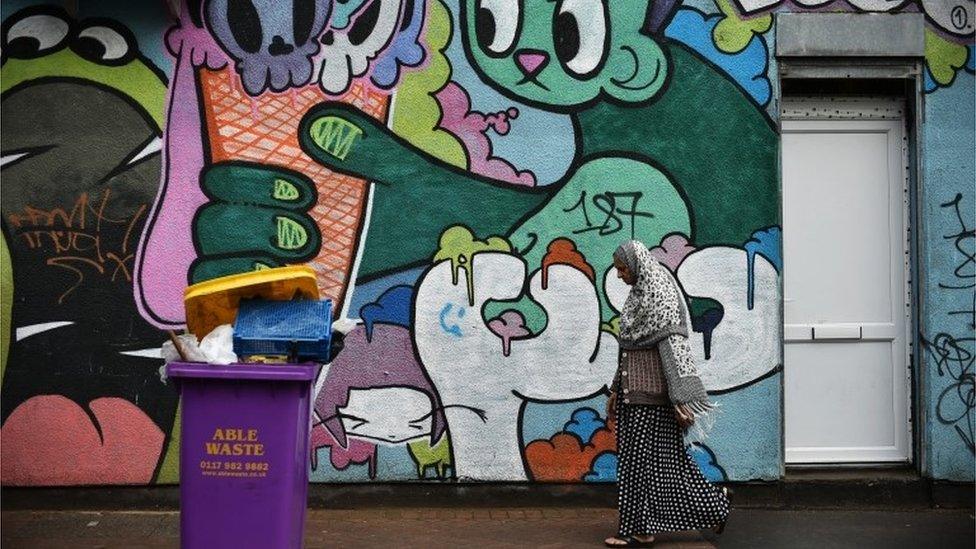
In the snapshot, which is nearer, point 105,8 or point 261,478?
point 261,478

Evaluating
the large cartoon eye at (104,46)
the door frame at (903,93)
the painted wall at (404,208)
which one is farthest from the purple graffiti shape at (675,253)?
the large cartoon eye at (104,46)

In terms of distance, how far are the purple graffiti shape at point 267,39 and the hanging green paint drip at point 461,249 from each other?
1.34 m

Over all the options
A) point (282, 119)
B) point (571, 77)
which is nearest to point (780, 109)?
point (571, 77)

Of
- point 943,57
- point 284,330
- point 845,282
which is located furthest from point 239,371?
point 943,57

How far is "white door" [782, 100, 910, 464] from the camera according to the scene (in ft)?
27.2

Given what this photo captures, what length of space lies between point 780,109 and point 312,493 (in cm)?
388

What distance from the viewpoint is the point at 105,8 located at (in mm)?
7836

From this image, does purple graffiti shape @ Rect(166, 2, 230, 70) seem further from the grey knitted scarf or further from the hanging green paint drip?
the grey knitted scarf

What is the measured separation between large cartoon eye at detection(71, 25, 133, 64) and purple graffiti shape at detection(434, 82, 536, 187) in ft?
6.50

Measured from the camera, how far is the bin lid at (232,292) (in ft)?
19.9

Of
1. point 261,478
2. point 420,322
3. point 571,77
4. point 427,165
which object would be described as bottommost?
point 261,478

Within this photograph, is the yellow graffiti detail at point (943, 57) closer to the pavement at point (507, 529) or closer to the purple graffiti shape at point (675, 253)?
the purple graffiti shape at point (675, 253)

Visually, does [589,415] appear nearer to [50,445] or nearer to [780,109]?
[780,109]

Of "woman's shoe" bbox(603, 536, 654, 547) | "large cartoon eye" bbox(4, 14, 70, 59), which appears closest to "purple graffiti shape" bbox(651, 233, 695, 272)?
"woman's shoe" bbox(603, 536, 654, 547)
